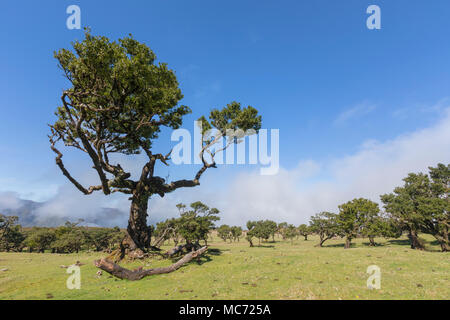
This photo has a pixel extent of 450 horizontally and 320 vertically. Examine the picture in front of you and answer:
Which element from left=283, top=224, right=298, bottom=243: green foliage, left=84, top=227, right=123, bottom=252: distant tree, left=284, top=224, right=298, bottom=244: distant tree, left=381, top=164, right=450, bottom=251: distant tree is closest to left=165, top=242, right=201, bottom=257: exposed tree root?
left=381, top=164, right=450, bottom=251: distant tree

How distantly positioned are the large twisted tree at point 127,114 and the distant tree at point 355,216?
28.9m

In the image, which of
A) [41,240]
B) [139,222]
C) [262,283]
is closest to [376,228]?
[262,283]

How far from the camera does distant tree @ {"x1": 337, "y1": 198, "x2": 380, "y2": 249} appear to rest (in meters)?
38.3

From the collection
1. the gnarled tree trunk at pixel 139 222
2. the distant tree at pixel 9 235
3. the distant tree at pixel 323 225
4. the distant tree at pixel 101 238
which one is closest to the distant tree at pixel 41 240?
the distant tree at pixel 9 235

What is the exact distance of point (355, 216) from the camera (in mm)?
39438

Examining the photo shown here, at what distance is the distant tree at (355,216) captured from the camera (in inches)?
1510

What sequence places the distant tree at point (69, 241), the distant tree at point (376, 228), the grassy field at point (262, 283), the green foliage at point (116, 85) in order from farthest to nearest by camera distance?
1. the distant tree at point (69, 241)
2. the distant tree at point (376, 228)
3. the green foliage at point (116, 85)
4. the grassy field at point (262, 283)

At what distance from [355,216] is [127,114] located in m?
44.0

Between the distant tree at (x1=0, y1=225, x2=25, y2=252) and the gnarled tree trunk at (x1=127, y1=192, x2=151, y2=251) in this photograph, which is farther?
the distant tree at (x1=0, y1=225, x2=25, y2=252)

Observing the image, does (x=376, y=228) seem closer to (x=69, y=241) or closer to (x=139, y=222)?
A: (x=139, y=222)

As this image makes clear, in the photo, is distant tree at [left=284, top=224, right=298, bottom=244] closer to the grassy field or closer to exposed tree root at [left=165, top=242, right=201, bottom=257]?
exposed tree root at [left=165, top=242, right=201, bottom=257]

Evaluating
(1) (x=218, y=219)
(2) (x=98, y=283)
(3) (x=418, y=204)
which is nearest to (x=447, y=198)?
(3) (x=418, y=204)

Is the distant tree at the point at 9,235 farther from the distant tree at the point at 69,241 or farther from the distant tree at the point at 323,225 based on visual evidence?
the distant tree at the point at 323,225

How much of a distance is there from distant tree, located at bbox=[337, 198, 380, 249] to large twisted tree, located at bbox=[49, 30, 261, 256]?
28902mm
